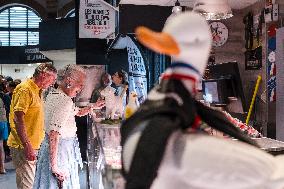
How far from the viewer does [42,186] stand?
11.7 ft

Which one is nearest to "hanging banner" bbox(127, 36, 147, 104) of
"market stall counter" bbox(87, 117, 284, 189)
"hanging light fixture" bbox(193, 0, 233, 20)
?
"hanging light fixture" bbox(193, 0, 233, 20)

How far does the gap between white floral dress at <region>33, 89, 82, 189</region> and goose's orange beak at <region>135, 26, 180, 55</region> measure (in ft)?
7.93

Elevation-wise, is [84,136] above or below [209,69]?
below

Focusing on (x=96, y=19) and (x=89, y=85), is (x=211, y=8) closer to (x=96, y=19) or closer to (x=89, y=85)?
(x=96, y=19)

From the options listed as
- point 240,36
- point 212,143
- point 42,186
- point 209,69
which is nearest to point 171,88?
point 212,143

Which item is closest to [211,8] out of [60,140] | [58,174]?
[60,140]

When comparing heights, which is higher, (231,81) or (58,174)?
(231,81)

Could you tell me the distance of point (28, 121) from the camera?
13.7ft

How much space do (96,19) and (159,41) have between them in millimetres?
7917

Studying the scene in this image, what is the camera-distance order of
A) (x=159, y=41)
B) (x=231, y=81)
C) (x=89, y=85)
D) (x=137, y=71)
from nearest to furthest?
1. (x=159, y=41)
2. (x=231, y=81)
3. (x=137, y=71)
4. (x=89, y=85)

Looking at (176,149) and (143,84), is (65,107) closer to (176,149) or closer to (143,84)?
(176,149)

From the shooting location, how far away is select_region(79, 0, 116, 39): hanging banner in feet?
28.6

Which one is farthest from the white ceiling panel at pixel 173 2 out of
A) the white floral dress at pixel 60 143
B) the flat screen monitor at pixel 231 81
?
the white floral dress at pixel 60 143

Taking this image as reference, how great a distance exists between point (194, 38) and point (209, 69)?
3.71 meters
